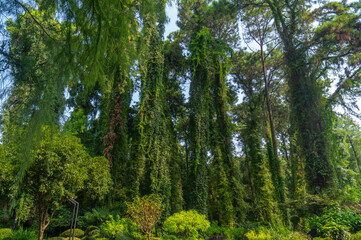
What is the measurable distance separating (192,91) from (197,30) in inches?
162

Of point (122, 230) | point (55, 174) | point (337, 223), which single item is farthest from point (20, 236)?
point (337, 223)

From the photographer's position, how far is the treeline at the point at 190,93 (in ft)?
8.46

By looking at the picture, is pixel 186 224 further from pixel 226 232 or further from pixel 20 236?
pixel 20 236

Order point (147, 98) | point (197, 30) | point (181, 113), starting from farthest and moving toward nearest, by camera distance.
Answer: point (181, 113)
point (197, 30)
point (147, 98)

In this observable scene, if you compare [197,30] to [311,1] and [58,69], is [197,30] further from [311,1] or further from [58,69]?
[58,69]

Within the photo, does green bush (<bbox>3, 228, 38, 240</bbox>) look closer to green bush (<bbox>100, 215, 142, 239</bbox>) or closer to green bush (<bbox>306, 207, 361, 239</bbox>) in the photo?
green bush (<bbox>100, 215, 142, 239</bbox>)

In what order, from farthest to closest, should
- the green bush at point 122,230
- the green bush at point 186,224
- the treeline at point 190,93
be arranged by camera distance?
the green bush at point 186,224
the green bush at point 122,230
the treeline at point 190,93

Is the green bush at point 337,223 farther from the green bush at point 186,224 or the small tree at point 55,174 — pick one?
the small tree at point 55,174

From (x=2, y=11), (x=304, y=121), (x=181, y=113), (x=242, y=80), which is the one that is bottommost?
(x=2, y=11)

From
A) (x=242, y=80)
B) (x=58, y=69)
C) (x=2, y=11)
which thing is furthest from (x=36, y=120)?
(x=242, y=80)

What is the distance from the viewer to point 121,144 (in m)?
11.2

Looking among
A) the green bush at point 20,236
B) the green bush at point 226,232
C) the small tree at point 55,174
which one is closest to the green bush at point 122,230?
the small tree at point 55,174

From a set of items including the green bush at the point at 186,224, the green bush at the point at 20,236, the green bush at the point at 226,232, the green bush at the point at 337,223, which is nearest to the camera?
the green bush at the point at 337,223

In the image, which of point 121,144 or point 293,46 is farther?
point 121,144
